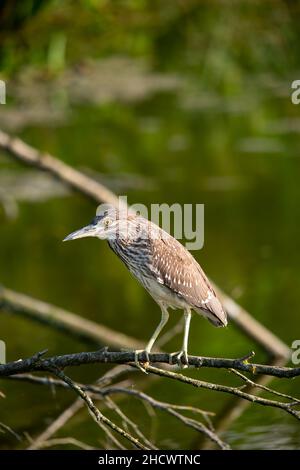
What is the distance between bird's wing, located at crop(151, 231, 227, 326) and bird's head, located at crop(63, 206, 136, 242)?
0.72 ft

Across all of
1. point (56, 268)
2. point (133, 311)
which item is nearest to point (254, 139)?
point (56, 268)

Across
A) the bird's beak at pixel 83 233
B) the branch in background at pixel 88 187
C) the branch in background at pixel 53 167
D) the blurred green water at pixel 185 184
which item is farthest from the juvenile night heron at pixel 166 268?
the branch in background at pixel 53 167

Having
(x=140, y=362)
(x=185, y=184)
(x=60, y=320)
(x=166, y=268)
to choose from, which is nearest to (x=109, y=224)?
(x=166, y=268)

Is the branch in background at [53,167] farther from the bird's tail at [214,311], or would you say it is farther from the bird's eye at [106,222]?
the bird's eye at [106,222]

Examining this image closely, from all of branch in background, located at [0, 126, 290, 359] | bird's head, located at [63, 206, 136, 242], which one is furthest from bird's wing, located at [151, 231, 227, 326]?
branch in background, located at [0, 126, 290, 359]

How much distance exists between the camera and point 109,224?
12.3 feet

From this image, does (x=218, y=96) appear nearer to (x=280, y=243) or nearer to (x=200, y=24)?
(x=200, y=24)

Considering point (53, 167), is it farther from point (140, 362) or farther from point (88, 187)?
point (140, 362)

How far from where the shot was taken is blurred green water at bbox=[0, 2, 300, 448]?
7.36 meters

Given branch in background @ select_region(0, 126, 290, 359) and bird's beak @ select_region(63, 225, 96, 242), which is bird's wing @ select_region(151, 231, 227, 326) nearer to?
bird's beak @ select_region(63, 225, 96, 242)

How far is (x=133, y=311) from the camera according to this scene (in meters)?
8.84

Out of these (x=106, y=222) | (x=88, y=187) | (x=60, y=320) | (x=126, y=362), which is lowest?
(x=126, y=362)

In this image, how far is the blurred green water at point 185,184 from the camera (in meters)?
7.36

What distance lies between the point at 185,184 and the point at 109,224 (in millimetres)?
8751
